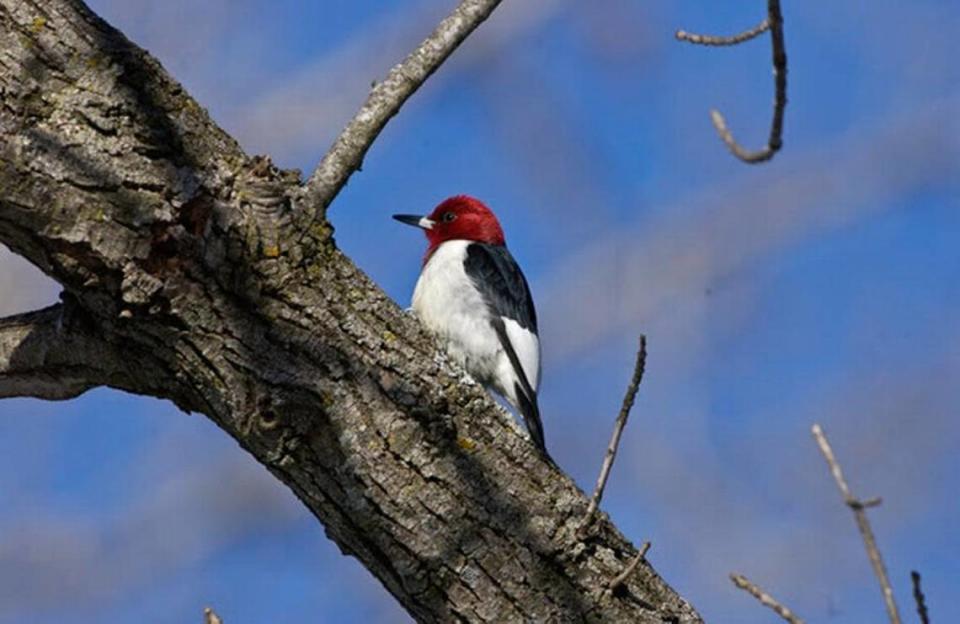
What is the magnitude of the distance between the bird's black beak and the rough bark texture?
3554 mm

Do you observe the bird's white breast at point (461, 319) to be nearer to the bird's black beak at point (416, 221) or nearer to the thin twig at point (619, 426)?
the bird's black beak at point (416, 221)

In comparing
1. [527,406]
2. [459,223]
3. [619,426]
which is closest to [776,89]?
[619,426]

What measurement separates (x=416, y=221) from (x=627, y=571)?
3.79 m

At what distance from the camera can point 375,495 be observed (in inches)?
120

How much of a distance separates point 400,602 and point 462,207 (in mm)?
3642

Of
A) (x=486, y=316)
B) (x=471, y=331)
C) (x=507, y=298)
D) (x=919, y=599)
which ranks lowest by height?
(x=919, y=599)

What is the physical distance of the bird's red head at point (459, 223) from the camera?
6.59 m

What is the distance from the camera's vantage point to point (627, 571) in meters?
3.12

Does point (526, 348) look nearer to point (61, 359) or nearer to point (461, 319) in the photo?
point (461, 319)

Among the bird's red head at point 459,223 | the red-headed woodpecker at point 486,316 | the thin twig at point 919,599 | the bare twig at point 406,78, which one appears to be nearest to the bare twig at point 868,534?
the thin twig at point 919,599

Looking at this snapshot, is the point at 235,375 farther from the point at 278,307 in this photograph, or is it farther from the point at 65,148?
the point at 65,148

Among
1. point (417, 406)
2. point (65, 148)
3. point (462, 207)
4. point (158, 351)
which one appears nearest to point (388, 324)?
point (417, 406)

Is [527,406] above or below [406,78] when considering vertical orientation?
above

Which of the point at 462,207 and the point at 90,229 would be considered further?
the point at 462,207
